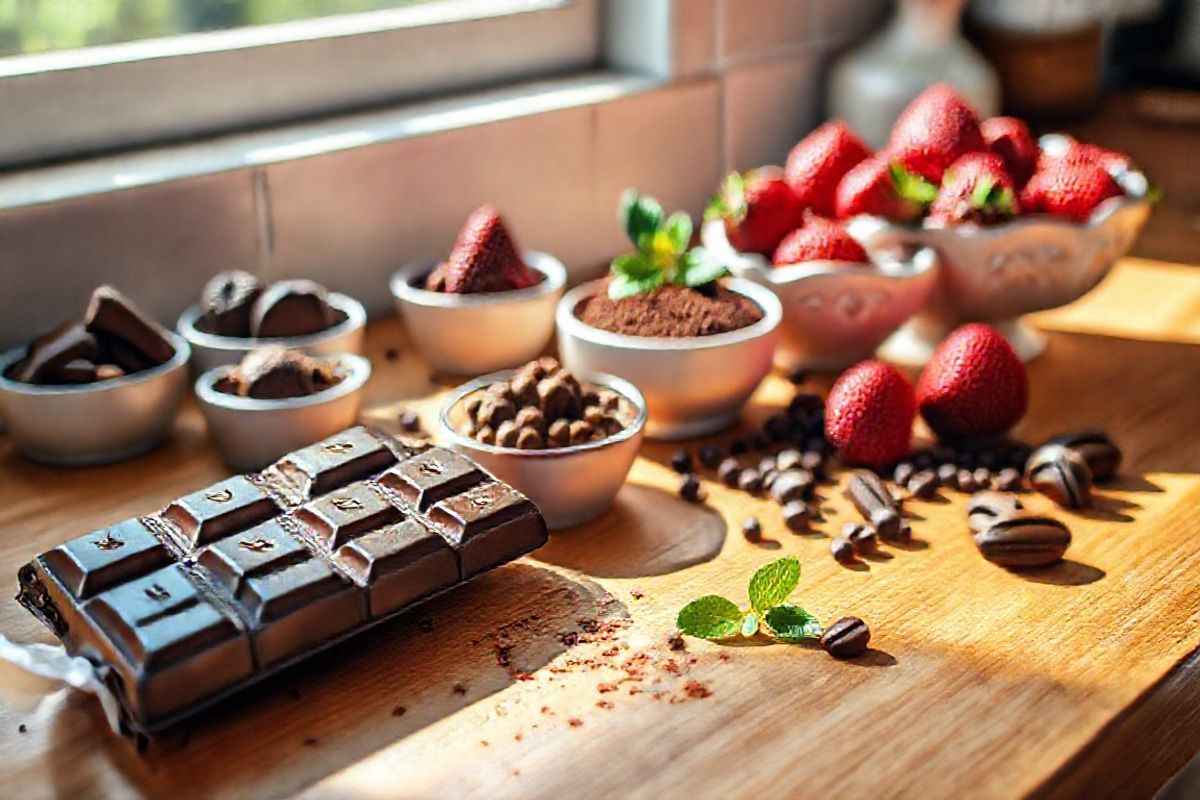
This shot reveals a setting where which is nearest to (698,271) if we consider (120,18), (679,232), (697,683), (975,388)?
(679,232)

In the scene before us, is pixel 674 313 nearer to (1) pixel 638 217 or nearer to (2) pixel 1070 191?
(1) pixel 638 217

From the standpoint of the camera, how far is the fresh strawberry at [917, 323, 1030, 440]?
3.94 feet

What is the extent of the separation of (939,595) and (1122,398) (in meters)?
0.44

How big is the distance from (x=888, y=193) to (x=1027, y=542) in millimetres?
442

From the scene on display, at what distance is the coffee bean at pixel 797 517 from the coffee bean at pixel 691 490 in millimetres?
78

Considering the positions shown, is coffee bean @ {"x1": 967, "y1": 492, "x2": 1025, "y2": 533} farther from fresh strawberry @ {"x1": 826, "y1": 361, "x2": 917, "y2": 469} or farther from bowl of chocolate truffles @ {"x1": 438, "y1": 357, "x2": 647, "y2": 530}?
bowl of chocolate truffles @ {"x1": 438, "y1": 357, "x2": 647, "y2": 530}

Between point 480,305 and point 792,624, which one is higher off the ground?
point 480,305

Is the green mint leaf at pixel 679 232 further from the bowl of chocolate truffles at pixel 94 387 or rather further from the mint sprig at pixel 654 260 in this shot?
the bowl of chocolate truffles at pixel 94 387

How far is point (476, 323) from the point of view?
1329 mm

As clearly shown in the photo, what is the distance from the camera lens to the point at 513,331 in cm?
135

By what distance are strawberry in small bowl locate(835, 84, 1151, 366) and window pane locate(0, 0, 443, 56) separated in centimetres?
63

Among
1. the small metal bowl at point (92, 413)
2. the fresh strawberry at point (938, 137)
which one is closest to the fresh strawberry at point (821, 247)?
the fresh strawberry at point (938, 137)

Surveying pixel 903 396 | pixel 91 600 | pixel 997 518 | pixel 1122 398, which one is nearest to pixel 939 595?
pixel 997 518

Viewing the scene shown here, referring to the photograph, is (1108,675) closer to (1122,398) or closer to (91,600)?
(1122,398)
